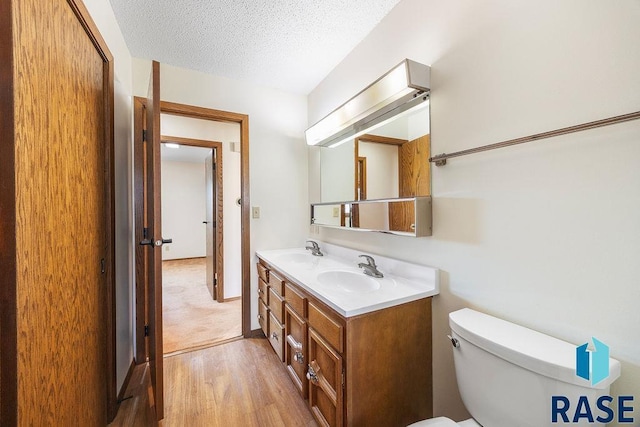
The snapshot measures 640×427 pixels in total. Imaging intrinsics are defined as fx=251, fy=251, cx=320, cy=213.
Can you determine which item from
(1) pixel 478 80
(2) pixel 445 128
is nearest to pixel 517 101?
(1) pixel 478 80

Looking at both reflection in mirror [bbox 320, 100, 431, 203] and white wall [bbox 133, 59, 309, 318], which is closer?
reflection in mirror [bbox 320, 100, 431, 203]

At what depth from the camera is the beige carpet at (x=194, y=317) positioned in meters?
2.25

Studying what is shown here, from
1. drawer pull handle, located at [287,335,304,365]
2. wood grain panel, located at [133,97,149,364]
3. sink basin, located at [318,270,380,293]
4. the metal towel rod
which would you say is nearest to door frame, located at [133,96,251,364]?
wood grain panel, located at [133,97,149,364]

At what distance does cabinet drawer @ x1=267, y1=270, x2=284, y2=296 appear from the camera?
169 centimetres

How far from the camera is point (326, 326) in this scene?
3.81 ft

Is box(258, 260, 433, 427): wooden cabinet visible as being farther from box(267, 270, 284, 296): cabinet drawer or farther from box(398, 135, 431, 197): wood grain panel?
box(398, 135, 431, 197): wood grain panel

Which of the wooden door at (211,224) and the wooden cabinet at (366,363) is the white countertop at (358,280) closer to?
the wooden cabinet at (366,363)

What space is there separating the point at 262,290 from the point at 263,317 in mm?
229

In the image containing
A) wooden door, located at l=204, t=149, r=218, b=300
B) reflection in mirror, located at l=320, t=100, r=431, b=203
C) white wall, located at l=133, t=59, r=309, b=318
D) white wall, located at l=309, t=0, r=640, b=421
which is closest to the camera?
white wall, located at l=309, t=0, r=640, b=421

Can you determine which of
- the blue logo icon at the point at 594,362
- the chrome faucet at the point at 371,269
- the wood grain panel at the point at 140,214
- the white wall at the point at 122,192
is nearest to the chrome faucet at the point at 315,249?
the chrome faucet at the point at 371,269

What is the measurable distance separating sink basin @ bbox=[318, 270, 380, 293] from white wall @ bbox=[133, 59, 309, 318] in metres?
0.92

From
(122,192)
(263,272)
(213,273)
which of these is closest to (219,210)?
(213,273)

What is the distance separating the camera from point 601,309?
0.75m

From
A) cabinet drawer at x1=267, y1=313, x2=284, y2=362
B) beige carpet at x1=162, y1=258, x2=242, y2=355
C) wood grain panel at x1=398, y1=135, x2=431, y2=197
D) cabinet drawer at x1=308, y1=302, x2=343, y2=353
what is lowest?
beige carpet at x1=162, y1=258, x2=242, y2=355
